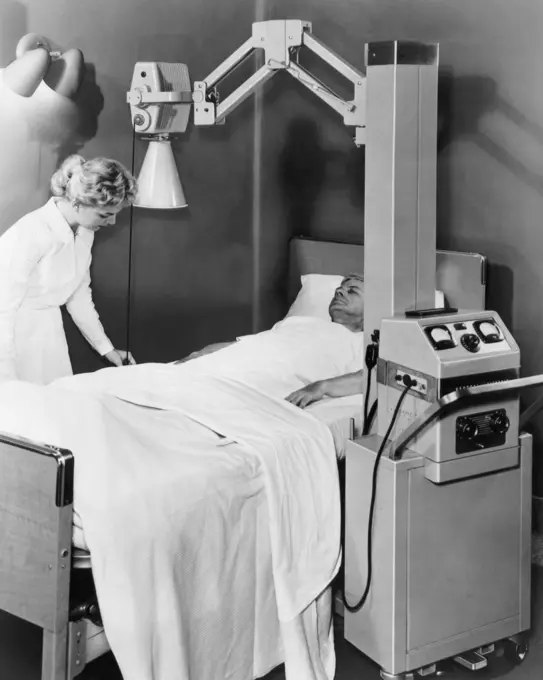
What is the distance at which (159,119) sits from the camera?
2828mm

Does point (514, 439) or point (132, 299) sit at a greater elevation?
point (132, 299)

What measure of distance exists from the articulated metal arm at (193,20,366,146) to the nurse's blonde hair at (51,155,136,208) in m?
0.28

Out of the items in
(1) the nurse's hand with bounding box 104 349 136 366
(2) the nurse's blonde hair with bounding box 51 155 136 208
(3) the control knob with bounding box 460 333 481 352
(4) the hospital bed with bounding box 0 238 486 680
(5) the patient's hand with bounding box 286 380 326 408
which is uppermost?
(2) the nurse's blonde hair with bounding box 51 155 136 208

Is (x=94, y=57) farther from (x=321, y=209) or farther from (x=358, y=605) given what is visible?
(x=358, y=605)

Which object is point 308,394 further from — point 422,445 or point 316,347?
point 422,445

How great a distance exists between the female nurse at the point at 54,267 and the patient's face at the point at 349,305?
0.85m

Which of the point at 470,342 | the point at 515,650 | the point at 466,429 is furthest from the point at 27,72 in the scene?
the point at 515,650

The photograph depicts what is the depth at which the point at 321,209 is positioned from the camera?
361 centimetres

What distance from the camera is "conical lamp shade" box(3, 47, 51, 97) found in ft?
8.43

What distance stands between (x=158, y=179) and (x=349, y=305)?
0.83 metres

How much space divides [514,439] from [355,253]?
1158mm

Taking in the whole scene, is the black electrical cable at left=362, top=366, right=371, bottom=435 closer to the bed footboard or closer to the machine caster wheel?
the machine caster wheel

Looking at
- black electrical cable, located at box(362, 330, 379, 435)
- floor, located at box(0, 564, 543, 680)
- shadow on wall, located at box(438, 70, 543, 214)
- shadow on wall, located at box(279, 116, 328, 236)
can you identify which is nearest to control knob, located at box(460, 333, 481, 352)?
black electrical cable, located at box(362, 330, 379, 435)

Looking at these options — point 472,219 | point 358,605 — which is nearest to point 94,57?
point 472,219
